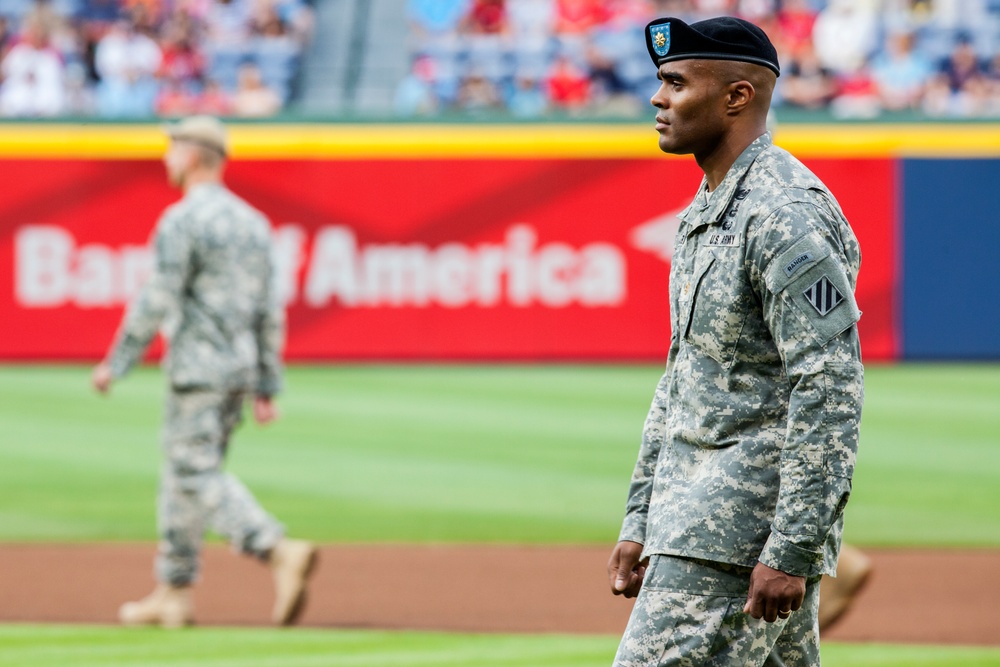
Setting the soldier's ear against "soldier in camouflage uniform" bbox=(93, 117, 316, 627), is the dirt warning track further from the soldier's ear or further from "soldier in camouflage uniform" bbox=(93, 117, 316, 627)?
the soldier's ear

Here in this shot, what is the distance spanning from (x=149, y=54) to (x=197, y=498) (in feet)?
43.8

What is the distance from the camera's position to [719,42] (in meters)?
3.53

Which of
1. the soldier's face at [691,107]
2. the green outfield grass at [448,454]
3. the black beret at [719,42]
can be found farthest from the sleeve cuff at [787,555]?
the green outfield grass at [448,454]

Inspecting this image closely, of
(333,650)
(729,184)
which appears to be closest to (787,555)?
(729,184)

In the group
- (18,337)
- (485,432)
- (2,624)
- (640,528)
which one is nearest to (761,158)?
(640,528)

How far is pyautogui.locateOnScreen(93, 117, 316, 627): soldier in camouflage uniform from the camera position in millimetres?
7102

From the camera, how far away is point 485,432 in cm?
1304

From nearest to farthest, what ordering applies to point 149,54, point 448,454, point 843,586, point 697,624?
point 697,624
point 843,586
point 448,454
point 149,54

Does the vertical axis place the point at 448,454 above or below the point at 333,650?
below

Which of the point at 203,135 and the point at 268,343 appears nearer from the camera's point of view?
the point at 203,135

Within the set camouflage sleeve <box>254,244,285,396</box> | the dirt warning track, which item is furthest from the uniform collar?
camouflage sleeve <box>254,244,285,396</box>

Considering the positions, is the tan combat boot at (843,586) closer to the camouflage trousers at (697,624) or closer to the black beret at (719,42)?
the camouflage trousers at (697,624)

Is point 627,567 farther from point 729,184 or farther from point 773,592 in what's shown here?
point 729,184

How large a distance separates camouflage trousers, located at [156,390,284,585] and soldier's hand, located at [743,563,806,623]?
4.08 m
